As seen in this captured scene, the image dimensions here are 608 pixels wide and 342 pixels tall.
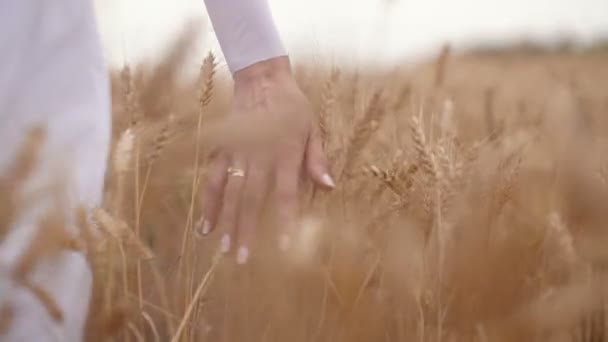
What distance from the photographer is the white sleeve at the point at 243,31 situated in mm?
812

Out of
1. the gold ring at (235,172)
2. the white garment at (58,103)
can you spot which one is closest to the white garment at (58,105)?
the white garment at (58,103)

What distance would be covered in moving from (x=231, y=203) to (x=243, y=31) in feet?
0.52

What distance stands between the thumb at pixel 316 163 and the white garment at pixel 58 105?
0.17 m

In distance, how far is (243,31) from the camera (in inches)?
32.3

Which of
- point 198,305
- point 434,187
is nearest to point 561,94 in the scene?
point 434,187

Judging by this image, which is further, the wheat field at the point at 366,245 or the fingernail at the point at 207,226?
the fingernail at the point at 207,226

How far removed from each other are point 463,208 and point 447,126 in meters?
0.09

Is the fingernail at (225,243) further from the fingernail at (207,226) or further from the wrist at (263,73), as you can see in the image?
the wrist at (263,73)

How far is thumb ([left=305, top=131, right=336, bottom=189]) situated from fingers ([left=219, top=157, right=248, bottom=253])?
57mm

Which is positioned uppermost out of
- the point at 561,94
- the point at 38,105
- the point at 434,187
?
the point at 38,105

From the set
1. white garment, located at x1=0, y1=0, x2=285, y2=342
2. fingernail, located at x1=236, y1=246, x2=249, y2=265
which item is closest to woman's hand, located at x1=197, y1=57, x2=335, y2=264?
fingernail, located at x1=236, y1=246, x2=249, y2=265

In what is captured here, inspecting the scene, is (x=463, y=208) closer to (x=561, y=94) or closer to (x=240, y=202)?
(x=240, y=202)

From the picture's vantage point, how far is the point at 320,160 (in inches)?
31.1

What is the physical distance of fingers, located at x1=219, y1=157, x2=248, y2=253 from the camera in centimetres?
79
